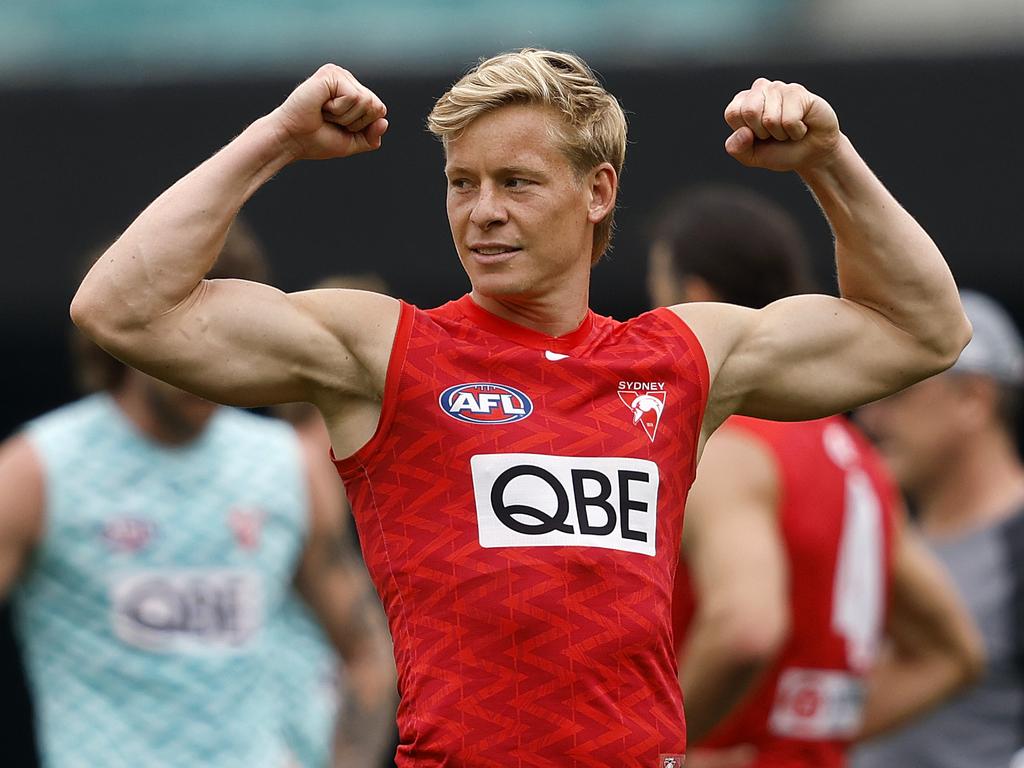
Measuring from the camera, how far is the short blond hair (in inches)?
136

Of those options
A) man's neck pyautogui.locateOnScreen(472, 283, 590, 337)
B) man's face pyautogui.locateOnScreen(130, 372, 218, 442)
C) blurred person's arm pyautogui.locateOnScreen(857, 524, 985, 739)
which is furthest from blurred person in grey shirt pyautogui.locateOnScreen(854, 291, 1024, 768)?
man's neck pyautogui.locateOnScreen(472, 283, 590, 337)

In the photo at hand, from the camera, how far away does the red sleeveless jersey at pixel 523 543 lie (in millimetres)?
3320

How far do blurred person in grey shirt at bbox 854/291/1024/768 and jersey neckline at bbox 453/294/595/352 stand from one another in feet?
9.40

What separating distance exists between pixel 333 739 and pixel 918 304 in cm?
366

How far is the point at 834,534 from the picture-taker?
5406 millimetres

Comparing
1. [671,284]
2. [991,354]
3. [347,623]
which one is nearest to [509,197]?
[671,284]

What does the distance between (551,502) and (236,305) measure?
66 cm

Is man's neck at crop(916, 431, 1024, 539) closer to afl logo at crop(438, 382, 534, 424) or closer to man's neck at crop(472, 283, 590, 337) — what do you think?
man's neck at crop(472, 283, 590, 337)

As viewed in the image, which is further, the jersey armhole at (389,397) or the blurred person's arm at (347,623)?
the blurred person's arm at (347,623)

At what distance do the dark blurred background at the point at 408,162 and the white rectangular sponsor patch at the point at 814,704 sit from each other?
15.4 feet

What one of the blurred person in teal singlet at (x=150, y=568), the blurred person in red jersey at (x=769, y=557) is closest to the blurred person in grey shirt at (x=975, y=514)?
the blurred person in red jersey at (x=769, y=557)

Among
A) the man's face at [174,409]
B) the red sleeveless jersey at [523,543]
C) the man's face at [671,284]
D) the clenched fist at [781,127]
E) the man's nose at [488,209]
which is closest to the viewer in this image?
the red sleeveless jersey at [523,543]

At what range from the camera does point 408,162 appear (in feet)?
33.3

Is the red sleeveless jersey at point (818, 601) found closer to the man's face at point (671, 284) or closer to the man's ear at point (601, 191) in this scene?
the man's face at point (671, 284)
